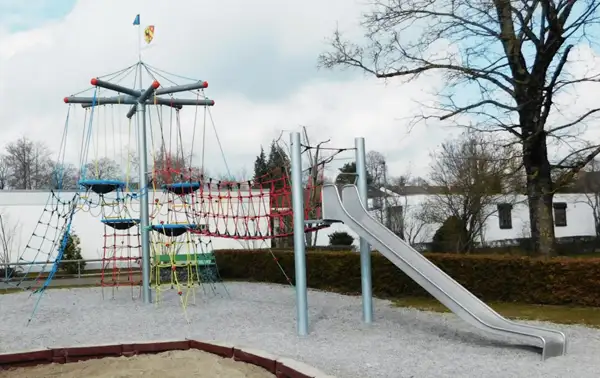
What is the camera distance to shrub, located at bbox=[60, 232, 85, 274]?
21.6 meters

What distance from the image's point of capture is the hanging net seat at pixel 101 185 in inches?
426

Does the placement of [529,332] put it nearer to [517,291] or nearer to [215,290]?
[517,291]

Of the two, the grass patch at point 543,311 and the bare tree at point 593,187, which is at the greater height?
the bare tree at point 593,187

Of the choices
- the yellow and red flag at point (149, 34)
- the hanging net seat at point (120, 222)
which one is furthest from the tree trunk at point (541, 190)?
the hanging net seat at point (120, 222)

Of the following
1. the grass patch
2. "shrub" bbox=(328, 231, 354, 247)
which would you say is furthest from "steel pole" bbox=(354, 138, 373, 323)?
"shrub" bbox=(328, 231, 354, 247)

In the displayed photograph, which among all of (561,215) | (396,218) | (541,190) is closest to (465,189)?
(396,218)

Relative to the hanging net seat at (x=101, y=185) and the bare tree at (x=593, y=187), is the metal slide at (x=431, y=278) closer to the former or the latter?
the hanging net seat at (x=101, y=185)

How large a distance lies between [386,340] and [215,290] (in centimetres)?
756

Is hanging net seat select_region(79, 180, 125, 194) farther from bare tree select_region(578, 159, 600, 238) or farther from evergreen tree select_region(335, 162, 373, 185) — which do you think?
bare tree select_region(578, 159, 600, 238)

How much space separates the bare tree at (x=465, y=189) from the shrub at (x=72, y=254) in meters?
16.1

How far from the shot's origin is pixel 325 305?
10.8m

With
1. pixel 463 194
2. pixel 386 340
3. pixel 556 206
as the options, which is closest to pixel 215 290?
pixel 386 340

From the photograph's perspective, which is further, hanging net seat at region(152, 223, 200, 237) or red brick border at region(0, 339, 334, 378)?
hanging net seat at region(152, 223, 200, 237)

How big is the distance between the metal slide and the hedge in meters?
3.94
